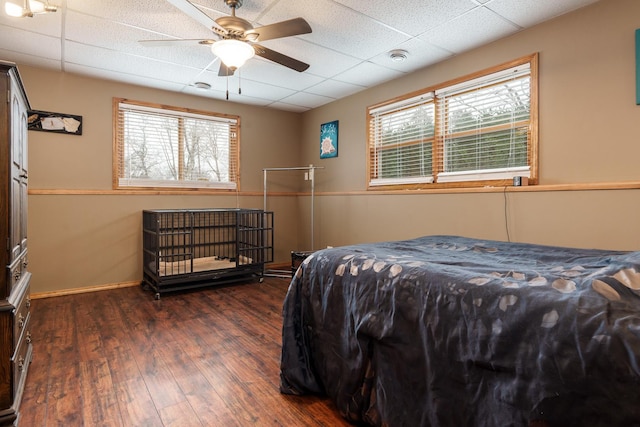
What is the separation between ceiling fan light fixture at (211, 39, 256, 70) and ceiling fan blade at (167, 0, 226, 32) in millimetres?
93

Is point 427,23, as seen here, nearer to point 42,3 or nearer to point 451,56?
point 451,56

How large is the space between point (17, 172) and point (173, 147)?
276 centimetres

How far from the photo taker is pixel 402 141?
4.00m

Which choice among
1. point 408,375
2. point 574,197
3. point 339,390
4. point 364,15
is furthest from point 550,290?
point 364,15

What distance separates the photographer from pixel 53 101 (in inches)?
149

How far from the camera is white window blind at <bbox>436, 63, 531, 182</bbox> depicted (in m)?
2.95

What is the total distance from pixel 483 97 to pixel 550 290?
8.62ft

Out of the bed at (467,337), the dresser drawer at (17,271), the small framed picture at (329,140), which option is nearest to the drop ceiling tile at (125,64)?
the small framed picture at (329,140)

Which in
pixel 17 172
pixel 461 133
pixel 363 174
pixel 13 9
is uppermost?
pixel 13 9

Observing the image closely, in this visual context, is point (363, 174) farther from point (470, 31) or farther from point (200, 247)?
point (200, 247)

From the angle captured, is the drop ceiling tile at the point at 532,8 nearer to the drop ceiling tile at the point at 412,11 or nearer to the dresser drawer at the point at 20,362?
the drop ceiling tile at the point at 412,11

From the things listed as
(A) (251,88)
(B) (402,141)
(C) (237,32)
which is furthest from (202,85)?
(B) (402,141)

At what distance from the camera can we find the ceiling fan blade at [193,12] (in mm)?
2040

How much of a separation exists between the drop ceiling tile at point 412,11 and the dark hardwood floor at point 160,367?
2.59 meters
